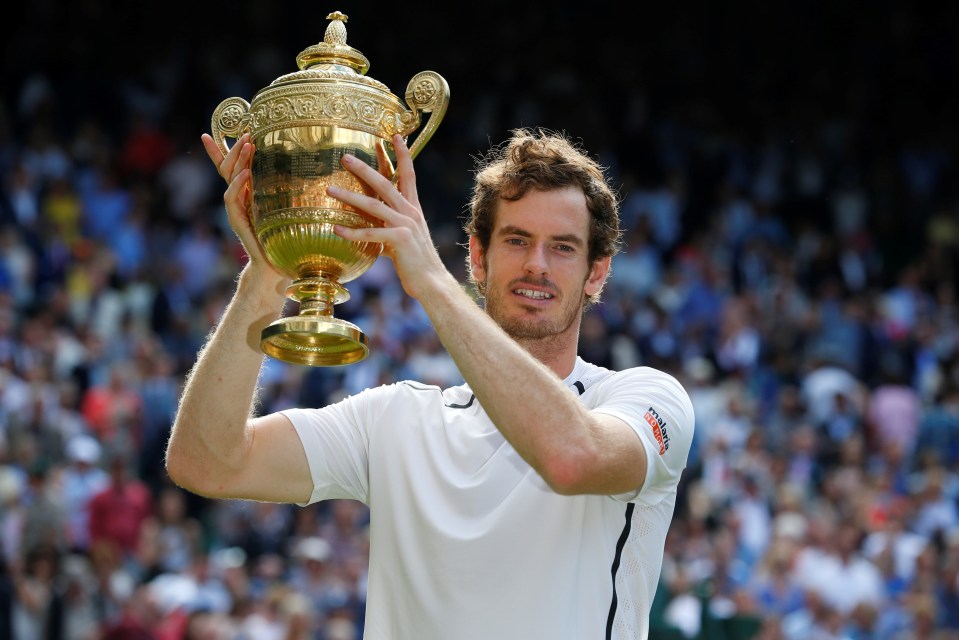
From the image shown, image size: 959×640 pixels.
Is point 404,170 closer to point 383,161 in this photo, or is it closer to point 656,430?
point 383,161

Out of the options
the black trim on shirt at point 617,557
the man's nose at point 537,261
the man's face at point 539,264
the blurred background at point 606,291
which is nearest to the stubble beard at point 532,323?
the man's face at point 539,264

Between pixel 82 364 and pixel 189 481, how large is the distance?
868cm

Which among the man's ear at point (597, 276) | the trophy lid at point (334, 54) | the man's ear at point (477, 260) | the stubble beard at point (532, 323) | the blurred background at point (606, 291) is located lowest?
the stubble beard at point (532, 323)

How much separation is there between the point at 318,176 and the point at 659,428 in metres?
1.06

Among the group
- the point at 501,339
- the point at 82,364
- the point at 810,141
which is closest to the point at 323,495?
the point at 501,339

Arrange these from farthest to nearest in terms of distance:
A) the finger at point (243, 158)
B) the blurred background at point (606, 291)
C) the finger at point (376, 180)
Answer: the blurred background at point (606, 291) → the finger at point (243, 158) → the finger at point (376, 180)

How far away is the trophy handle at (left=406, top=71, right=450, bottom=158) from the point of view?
3854 millimetres

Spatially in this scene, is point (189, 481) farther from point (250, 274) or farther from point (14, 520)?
point (14, 520)

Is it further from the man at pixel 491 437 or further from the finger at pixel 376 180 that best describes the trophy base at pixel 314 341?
the finger at pixel 376 180

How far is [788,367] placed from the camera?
15.7 meters

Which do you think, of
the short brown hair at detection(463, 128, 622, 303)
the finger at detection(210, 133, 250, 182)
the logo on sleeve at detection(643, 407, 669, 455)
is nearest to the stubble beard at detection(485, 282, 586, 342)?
the short brown hair at detection(463, 128, 622, 303)

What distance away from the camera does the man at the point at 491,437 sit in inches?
135

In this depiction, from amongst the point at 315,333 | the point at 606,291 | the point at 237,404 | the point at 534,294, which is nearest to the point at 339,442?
the point at 237,404

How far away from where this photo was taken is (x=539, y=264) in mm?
3953
